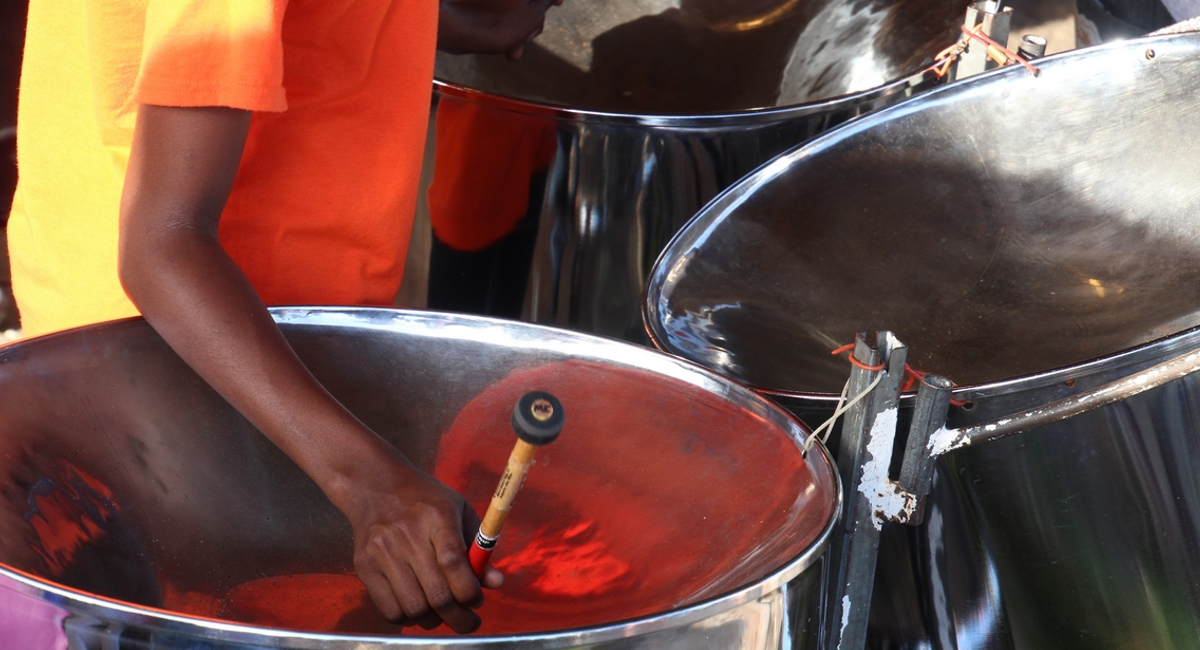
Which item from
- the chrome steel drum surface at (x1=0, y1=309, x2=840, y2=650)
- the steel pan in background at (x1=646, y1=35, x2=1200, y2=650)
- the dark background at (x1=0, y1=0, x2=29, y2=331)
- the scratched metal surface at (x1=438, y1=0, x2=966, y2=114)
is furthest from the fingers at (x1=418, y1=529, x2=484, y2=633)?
the dark background at (x1=0, y1=0, x2=29, y2=331)

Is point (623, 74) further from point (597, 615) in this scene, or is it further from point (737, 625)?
point (737, 625)

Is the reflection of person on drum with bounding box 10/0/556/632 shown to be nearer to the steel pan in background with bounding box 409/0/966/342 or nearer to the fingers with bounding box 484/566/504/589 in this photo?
the fingers with bounding box 484/566/504/589

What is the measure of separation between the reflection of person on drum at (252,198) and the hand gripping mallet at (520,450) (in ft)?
0.05

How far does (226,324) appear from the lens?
807mm

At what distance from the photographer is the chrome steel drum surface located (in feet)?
2.82

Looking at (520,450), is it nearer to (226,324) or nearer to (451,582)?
(451,582)

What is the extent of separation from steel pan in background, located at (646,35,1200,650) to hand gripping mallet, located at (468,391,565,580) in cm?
32

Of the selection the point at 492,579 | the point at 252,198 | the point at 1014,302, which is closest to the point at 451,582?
the point at 492,579

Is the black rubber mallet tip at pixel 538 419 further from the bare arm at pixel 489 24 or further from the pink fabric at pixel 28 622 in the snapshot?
the bare arm at pixel 489 24

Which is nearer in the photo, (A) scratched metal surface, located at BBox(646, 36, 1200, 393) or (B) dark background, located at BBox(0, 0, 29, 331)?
(A) scratched metal surface, located at BBox(646, 36, 1200, 393)

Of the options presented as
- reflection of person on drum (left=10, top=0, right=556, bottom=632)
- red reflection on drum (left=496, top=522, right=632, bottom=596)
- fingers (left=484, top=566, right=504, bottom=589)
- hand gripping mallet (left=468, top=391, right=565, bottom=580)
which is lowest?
red reflection on drum (left=496, top=522, right=632, bottom=596)

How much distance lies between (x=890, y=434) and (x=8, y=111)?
202cm

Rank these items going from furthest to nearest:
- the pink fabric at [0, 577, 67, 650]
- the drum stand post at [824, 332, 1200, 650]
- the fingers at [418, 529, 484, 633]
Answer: the drum stand post at [824, 332, 1200, 650], the fingers at [418, 529, 484, 633], the pink fabric at [0, 577, 67, 650]

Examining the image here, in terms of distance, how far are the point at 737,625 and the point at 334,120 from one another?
0.55 m
